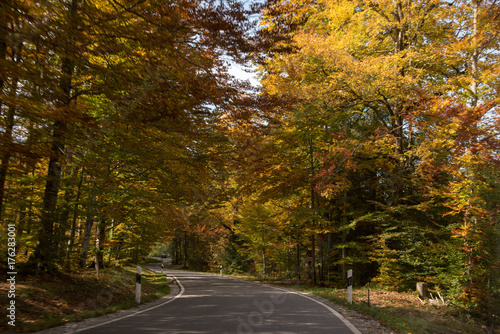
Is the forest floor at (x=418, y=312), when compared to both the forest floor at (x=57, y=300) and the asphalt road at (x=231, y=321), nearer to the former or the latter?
the asphalt road at (x=231, y=321)

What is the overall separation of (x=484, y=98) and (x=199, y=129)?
10605 mm

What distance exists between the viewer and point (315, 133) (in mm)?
14508

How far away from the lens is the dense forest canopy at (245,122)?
4.57m

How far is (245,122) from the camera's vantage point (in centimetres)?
914

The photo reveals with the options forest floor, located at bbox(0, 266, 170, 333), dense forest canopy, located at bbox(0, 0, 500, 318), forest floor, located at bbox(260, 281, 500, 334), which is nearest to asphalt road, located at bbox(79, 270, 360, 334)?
forest floor, located at bbox(0, 266, 170, 333)

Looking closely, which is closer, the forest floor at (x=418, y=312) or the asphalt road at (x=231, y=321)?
the asphalt road at (x=231, y=321)

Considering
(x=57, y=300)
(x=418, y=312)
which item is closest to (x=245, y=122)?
(x=57, y=300)

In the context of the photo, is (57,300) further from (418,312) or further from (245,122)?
(418,312)

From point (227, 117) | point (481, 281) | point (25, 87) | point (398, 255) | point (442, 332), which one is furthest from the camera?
point (398, 255)

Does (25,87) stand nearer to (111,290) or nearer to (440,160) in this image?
(111,290)

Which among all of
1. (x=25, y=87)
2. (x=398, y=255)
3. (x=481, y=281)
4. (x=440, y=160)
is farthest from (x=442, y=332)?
(x=25, y=87)

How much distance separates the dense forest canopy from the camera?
4.57m

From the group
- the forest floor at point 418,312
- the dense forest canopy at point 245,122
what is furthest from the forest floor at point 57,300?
the forest floor at point 418,312

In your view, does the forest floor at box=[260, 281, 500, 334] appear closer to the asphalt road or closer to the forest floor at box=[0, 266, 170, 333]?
the asphalt road
